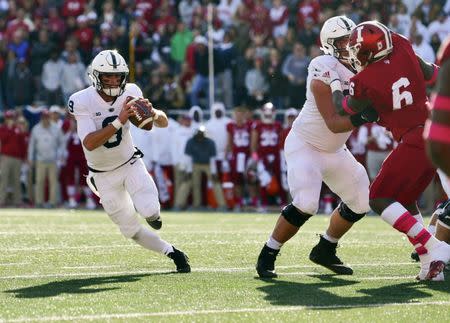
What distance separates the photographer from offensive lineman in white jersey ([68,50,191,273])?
7566 millimetres

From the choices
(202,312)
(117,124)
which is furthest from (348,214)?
(202,312)

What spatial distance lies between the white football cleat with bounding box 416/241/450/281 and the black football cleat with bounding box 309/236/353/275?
0.69m

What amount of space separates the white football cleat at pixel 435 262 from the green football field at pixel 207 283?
0.31ft

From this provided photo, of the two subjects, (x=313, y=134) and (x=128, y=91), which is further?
(x=128, y=91)

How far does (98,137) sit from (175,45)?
11499mm

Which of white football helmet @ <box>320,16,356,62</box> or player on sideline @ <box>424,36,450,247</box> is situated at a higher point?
white football helmet @ <box>320,16,356,62</box>

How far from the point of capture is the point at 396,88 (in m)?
6.73

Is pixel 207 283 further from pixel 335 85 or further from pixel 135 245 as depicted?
pixel 135 245

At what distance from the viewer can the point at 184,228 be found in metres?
11.8

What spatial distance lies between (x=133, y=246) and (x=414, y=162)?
11.1ft

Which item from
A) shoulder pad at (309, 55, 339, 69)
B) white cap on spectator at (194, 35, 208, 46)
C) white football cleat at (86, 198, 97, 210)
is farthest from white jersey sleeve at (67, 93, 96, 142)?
white football cleat at (86, 198, 97, 210)

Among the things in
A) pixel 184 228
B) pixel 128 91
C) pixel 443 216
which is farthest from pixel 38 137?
pixel 443 216

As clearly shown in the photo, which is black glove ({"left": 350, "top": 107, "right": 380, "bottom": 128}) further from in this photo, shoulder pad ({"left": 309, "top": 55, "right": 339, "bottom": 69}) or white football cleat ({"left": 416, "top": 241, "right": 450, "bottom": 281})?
white football cleat ({"left": 416, "top": 241, "right": 450, "bottom": 281})

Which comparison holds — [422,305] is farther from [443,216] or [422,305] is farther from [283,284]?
[443,216]
